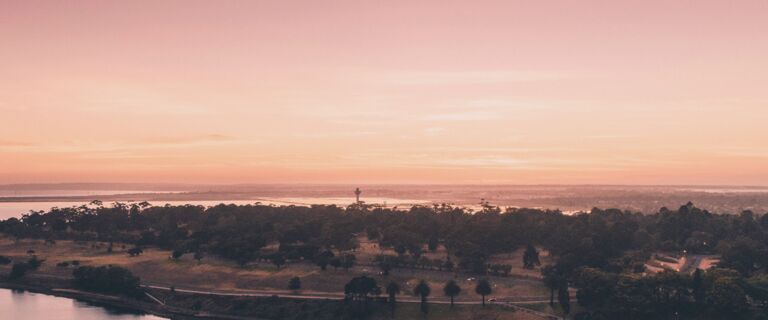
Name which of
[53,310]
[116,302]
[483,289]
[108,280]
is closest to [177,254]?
[108,280]

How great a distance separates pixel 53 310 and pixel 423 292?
58.1 m

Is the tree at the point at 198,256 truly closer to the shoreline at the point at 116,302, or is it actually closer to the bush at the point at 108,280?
the bush at the point at 108,280

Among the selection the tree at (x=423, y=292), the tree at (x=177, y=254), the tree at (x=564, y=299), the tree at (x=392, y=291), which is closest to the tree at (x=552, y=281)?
the tree at (x=564, y=299)

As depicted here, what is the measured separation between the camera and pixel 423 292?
87188 mm

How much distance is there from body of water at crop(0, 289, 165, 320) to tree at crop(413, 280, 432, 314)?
129ft

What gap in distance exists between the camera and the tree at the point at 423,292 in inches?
3378

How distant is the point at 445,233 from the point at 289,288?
3662cm

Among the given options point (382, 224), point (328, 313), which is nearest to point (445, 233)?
point (382, 224)

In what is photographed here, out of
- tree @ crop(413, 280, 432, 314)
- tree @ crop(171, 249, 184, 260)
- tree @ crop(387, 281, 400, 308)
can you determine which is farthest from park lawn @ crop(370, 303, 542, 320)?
tree @ crop(171, 249, 184, 260)

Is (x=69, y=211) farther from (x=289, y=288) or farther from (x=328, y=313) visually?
(x=328, y=313)

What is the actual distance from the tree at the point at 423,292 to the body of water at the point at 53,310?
1548 inches

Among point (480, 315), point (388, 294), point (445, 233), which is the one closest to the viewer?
point (480, 315)

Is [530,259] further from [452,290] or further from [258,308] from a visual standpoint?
[258,308]

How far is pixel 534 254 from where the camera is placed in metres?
103
